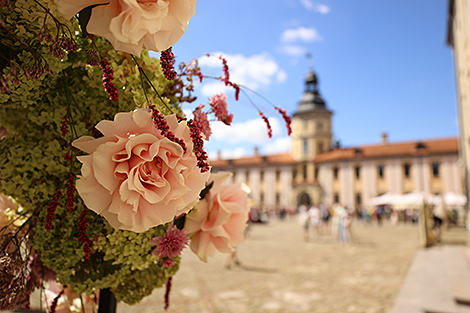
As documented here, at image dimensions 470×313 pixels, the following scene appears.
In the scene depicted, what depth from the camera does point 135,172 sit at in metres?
0.63

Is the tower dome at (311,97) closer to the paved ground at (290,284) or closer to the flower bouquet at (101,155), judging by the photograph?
the paved ground at (290,284)

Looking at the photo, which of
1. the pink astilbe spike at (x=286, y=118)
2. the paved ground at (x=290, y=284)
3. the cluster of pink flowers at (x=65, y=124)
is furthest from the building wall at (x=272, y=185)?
the cluster of pink flowers at (x=65, y=124)

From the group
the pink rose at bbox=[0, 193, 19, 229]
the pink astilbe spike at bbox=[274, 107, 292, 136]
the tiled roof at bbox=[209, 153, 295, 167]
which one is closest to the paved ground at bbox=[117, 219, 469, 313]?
the pink rose at bbox=[0, 193, 19, 229]

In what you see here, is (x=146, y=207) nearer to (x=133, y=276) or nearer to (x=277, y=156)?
(x=133, y=276)

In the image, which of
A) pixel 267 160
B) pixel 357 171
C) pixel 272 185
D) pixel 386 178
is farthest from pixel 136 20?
pixel 267 160

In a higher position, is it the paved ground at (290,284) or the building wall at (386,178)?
the building wall at (386,178)

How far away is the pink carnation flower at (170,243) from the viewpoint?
869 mm

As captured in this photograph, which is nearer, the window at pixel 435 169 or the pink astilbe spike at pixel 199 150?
the pink astilbe spike at pixel 199 150

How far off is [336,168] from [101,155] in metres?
48.9

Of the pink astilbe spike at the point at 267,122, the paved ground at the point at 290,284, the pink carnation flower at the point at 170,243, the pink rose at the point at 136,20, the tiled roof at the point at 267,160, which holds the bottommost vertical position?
the paved ground at the point at 290,284

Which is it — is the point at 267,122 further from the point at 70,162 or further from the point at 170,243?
the point at 70,162

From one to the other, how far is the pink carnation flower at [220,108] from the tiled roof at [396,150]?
Answer: 4778cm

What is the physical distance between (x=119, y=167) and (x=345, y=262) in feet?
36.7

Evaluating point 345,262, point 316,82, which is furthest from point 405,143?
point 345,262
